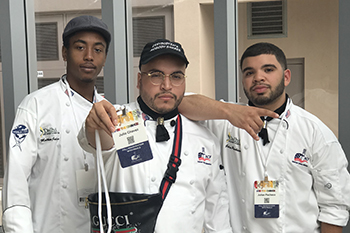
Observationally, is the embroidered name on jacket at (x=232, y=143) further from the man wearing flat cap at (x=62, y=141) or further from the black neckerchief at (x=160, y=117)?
the man wearing flat cap at (x=62, y=141)

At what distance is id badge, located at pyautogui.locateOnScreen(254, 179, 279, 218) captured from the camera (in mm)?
1846

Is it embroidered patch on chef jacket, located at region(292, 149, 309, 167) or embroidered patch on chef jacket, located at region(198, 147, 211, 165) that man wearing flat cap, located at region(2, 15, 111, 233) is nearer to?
embroidered patch on chef jacket, located at region(198, 147, 211, 165)

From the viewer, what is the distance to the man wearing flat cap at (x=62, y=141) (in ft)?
5.98

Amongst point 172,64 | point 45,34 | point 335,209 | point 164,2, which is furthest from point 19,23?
point 335,209

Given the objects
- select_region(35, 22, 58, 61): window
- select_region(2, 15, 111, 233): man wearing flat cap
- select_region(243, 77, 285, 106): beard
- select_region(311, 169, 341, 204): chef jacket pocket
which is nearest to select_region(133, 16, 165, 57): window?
select_region(35, 22, 58, 61): window

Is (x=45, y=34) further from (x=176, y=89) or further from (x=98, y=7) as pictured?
(x=176, y=89)

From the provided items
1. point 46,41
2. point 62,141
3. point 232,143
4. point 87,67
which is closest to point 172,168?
point 232,143

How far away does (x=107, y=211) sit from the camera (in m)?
1.38

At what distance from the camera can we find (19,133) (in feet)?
5.81

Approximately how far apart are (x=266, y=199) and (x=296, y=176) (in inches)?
7.6

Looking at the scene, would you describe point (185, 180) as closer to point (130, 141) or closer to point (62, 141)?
point (130, 141)

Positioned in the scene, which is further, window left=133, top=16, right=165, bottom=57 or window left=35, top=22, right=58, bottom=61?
window left=35, top=22, right=58, bottom=61

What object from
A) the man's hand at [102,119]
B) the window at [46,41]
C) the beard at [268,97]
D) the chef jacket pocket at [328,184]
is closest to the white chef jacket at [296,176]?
the chef jacket pocket at [328,184]

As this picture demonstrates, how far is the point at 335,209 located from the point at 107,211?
1.16 metres
